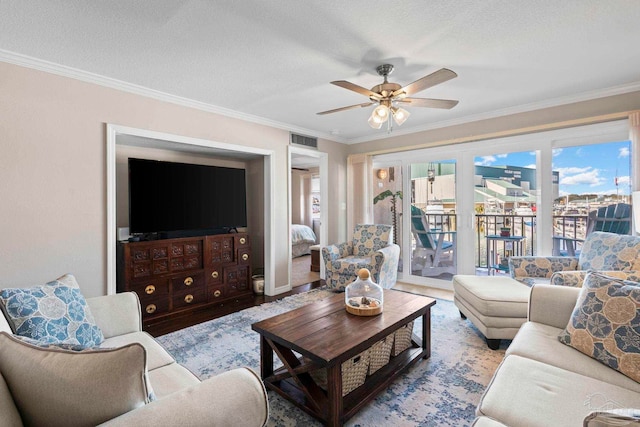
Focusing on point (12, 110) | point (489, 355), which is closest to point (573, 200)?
point (489, 355)

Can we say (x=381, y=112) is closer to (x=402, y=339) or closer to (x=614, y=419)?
(x=402, y=339)

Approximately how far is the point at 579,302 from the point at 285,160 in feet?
11.7

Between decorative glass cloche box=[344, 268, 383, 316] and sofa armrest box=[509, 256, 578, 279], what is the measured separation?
1.73m

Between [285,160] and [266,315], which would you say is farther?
[285,160]

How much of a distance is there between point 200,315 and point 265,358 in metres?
1.77

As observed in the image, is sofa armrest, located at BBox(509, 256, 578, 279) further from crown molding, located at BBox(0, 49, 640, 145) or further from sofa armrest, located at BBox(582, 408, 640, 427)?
sofa armrest, located at BBox(582, 408, 640, 427)

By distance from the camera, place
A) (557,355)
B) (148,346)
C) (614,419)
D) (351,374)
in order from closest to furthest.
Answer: (614,419) < (557,355) < (148,346) < (351,374)

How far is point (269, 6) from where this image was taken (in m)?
1.75

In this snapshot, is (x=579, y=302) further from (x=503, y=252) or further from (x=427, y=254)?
(x=427, y=254)

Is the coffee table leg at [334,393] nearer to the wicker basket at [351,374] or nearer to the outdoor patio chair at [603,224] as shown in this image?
the wicker basket at [351,374]

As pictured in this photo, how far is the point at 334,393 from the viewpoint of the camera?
1580mm

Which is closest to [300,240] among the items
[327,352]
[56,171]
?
[56,171]

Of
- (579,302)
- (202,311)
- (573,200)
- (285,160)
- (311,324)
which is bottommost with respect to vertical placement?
(202,311)

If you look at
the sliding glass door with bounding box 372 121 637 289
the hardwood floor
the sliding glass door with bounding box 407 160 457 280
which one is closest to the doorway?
the hardwood floor
